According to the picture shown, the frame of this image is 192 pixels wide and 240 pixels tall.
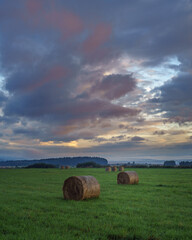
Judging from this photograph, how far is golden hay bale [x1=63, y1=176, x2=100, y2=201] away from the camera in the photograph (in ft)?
49.4

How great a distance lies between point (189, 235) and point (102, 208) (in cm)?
494

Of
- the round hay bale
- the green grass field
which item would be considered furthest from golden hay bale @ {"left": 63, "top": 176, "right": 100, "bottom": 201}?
the round hay bale

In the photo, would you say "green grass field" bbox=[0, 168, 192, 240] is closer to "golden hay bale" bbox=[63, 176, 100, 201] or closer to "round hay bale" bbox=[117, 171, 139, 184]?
"golden hay bale" bbox=[63, 176, 100, 201]

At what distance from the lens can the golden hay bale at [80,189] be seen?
49.4ft

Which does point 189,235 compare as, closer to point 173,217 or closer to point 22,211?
point 173,217

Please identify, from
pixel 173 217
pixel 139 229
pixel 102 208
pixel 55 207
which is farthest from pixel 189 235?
pixel 55 207

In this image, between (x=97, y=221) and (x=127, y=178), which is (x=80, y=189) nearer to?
(x=97, y=221)

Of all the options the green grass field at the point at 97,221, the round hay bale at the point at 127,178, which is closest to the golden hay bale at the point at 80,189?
the green grass field at the point at 97,221

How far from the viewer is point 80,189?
15.1m

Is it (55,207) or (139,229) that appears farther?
(55,207)

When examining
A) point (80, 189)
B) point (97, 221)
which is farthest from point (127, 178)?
point (97, 221)

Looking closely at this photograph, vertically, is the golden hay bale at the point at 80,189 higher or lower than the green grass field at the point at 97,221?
higher

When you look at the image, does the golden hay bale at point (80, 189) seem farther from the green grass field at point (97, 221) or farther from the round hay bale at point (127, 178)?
the round hay bale at point (127, 178)

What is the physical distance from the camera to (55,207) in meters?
12.3
